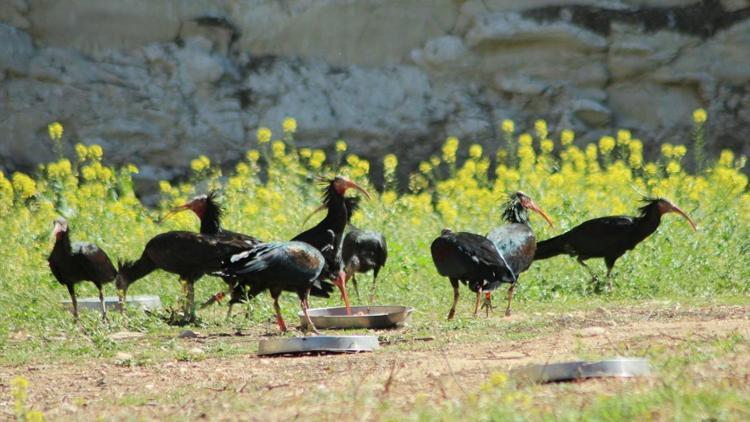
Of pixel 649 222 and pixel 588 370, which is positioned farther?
pixel 649 222

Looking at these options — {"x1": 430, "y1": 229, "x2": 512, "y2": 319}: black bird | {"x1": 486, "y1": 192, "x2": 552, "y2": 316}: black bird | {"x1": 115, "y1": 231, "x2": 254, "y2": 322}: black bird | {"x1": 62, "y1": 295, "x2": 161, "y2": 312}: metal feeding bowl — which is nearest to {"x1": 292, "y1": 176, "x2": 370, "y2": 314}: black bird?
{"x1": 115, "y1": 231, "x2": 254, "y2": 322}: black bird

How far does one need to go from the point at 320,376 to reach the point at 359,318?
3.00m

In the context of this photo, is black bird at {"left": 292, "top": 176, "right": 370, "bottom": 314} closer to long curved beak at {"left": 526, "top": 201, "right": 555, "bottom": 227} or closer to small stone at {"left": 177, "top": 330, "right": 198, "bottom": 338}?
small stone at {"left": 177, "top": 330, "right": 198, "bottom": 338}

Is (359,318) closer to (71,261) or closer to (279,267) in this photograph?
(279,267)

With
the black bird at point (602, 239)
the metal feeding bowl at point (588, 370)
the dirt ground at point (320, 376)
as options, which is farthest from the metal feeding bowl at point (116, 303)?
the metal feeding bowl at point (588, 370)

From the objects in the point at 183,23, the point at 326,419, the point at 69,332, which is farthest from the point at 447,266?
the point at 183,23

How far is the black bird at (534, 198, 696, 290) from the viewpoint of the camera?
12820 millimetres

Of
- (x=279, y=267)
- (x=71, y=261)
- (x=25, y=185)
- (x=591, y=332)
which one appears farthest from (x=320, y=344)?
(x=25, y=185)

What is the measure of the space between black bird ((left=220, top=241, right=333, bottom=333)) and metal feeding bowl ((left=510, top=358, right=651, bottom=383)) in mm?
4009

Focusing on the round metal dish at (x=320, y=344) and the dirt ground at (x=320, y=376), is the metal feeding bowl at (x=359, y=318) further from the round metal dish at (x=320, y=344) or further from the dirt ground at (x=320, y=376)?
the round metal dish at (x=320, y=344)

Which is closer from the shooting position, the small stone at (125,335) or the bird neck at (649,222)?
the small stone at (125,335)

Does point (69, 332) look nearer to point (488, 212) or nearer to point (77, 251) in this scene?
point (77, 251)

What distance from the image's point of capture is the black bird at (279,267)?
999 cm

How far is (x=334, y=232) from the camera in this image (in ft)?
39.0
